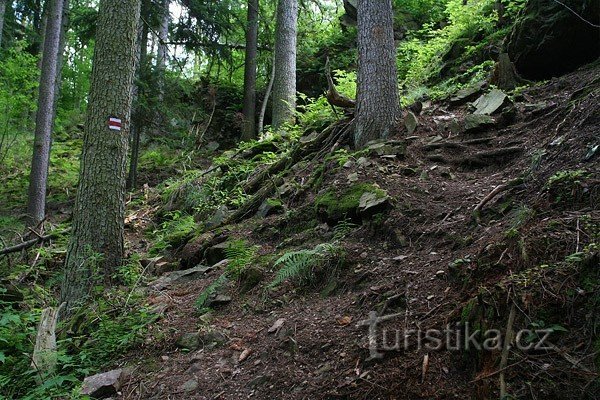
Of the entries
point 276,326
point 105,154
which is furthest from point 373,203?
point 105,154

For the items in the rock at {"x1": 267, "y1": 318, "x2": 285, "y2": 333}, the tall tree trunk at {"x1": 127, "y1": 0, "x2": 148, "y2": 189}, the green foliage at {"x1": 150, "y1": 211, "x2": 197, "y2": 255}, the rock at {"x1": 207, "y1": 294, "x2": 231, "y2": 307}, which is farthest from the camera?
the tall tree trunk at {"x1": 127, "y1": 0, "x2": 148, "y2": 189}

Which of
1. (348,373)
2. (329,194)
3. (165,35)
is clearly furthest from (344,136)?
(165,35)

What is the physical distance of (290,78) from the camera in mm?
11961

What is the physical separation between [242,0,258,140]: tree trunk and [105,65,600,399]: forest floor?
317 inches

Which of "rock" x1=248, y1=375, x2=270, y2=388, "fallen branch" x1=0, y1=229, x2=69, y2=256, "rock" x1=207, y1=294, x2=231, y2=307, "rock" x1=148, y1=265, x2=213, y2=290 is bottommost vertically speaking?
"rock" x1=248, y1=375, x2=270, y2=388

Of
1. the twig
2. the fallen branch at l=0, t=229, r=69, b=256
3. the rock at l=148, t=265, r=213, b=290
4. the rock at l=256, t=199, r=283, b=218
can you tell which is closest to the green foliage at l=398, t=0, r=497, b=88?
the rock at l=256, t=199, r=283, b=218

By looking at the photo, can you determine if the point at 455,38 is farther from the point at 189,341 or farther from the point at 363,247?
the point at 189,341

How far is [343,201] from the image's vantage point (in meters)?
5.25

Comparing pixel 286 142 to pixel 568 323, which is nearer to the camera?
pixel 568 323

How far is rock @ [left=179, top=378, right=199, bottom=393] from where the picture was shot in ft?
11.5

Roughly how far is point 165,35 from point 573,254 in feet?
58.2

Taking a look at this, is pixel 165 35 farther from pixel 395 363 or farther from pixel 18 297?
pixel 395 363

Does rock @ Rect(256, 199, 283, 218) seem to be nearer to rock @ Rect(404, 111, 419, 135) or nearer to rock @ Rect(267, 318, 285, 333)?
rock @ Rect(404, 111, 419, 135)

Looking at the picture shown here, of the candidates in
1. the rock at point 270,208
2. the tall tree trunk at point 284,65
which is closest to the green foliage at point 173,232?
the rock at point 270,208
